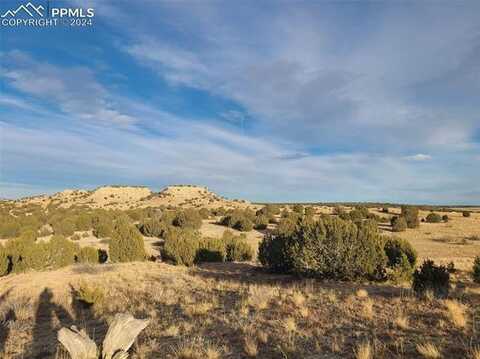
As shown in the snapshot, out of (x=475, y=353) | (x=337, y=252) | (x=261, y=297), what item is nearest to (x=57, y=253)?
(x=261, y=297)

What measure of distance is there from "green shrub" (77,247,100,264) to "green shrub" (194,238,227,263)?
6.64m

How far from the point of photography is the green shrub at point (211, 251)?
25.5 metres

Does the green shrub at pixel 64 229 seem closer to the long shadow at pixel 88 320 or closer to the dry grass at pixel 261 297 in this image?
the long shadow at pixel 88 320

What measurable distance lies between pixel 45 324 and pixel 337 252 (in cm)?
1052

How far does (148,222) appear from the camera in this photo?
3988 centimetres

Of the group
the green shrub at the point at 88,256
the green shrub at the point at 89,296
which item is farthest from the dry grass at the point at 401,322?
the green shrub at the point at 88,256

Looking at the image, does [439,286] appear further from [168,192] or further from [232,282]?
[168,192]

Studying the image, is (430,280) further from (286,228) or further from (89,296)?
(286,228)

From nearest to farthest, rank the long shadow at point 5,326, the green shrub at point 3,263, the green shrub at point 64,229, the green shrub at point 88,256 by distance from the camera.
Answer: the long shadow at point 5,326
the green shrub at point 3,263
the green shrub at point 88,256
the green shrub at point 64,229

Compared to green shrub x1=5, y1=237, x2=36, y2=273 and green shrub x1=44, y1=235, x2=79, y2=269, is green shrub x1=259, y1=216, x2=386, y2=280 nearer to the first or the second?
green shrub x1=44, y1=235, x2=79, y2=269

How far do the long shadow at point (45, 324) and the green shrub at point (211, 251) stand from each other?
424 inches

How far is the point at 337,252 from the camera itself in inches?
623

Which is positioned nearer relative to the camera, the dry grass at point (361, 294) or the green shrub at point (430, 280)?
the dry grass at point (361, 294)

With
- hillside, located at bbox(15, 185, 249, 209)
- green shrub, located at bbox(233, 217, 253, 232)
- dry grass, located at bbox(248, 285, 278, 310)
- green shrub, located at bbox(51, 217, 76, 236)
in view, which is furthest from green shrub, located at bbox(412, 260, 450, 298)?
hillside, located at bbox(15, 185, 249, 209)
